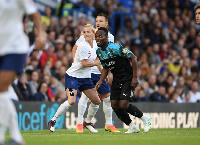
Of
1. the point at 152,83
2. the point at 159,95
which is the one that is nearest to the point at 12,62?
the point at 159,95

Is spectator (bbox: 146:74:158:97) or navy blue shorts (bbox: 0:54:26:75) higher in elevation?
navy blue shorts (bbox: 0:54:26:75)

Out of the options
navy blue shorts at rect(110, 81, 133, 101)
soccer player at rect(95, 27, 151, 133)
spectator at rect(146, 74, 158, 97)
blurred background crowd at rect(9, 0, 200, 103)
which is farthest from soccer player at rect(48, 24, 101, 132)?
spectator at rect(146, 74, 158, 97)

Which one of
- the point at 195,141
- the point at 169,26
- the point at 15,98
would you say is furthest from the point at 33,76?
the point at 169,26

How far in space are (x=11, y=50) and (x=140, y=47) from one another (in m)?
13.3

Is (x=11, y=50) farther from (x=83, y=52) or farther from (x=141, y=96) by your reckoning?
(x=141, y=96)

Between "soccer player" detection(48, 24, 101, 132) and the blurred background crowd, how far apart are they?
9.73 ft

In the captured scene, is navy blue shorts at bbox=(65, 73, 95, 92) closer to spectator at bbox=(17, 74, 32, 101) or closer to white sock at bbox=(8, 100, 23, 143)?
spectator at bbox=(17, 74, 32, 101)

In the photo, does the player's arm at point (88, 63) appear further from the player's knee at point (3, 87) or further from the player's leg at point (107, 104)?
the player's knee at point (3, 87)

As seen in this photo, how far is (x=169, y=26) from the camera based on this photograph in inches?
839

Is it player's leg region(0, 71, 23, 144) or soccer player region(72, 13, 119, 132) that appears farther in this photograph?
soccer player region(72, 13, 119, 132)

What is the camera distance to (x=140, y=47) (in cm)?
1922

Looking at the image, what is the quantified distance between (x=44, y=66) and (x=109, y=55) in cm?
540

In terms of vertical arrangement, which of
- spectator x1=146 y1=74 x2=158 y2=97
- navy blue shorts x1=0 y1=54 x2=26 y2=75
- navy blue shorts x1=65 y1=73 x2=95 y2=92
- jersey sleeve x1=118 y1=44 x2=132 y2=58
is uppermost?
jersey sleeve x1=118 y1=44 x2=132 y2=58

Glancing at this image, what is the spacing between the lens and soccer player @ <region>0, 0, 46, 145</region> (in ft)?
20.0
